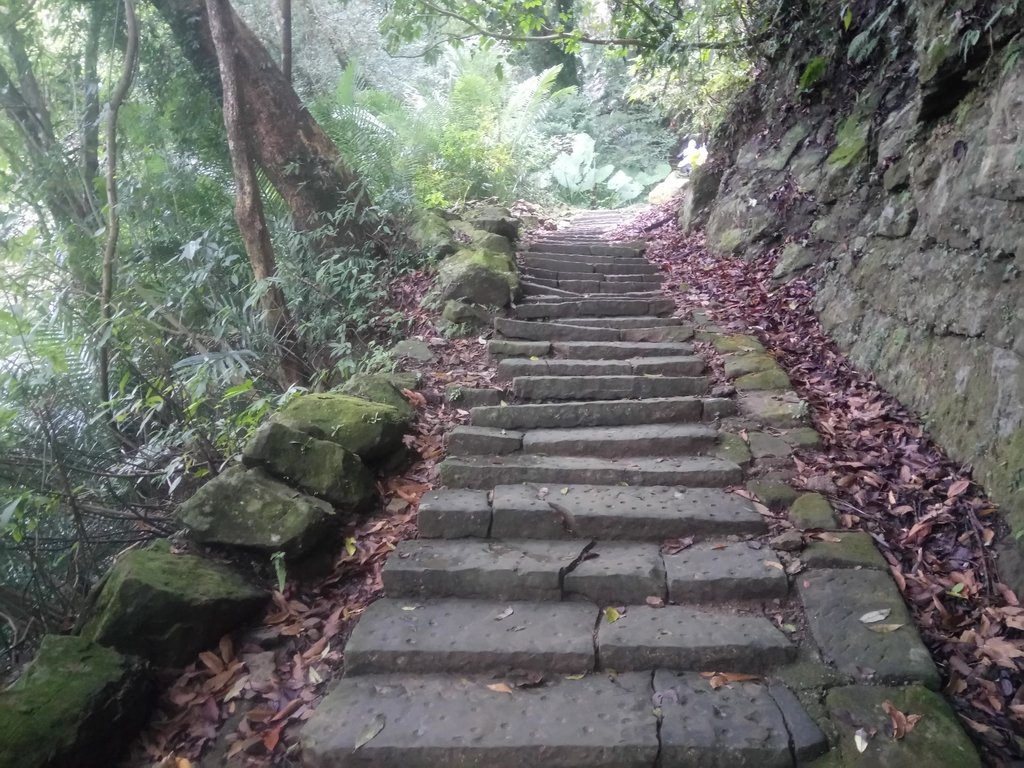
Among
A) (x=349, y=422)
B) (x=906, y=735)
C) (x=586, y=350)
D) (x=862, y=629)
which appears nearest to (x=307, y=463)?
(x=349, y=422)

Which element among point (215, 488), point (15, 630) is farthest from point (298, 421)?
point (15, 630)

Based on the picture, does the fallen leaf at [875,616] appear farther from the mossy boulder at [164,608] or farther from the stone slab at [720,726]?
the mossy boulder at [164,608]

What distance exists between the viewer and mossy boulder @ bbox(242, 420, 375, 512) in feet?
10.8

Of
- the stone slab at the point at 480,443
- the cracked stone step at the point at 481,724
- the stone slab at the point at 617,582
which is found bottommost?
the cracked stone step at the point at 481,724

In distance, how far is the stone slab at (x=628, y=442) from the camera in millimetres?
3848

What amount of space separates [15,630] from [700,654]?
2892 millimetres

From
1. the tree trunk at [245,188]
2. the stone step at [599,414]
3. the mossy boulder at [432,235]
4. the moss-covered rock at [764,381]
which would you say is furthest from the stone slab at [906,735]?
the mossy boulder at [432,235]

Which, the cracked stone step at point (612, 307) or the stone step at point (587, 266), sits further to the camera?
the stone step at point (587, 266)

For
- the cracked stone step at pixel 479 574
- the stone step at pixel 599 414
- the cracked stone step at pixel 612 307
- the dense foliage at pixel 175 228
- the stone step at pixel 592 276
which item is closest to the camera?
the cracked stone step at pixel 479 574

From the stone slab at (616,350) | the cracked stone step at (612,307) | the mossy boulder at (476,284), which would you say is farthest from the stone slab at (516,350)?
the cracked stone step at (612,307)

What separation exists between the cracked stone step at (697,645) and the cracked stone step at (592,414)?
1649mm

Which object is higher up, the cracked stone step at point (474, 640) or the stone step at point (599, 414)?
the stone step at point (599, 414)

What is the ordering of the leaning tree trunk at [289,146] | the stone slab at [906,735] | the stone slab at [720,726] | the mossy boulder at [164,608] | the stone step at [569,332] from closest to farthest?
the stone slab at [906,735] → the stone slab at [720,726] → the mossy boulder at [164,608] → the stone step at [569,332] → the leaning tree trunk at [289,146]

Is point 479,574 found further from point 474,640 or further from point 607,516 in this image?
point 607,516
